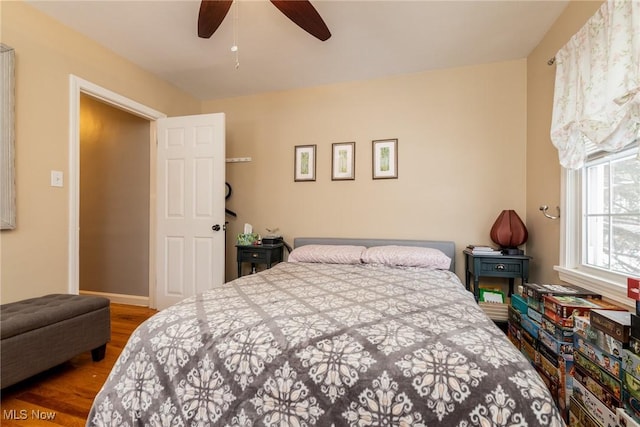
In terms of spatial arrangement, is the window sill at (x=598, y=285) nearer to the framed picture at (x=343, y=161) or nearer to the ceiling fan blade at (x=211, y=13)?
the framed picture at (x=343, y=161)

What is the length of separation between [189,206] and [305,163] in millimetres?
1360

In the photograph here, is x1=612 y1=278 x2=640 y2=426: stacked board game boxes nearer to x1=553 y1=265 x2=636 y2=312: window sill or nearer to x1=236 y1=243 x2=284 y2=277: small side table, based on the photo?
x1=553 y1=265 x2=636 y2=312: window sill

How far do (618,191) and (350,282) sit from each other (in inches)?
64.1

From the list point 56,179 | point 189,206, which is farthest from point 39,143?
Answer: point 189,206

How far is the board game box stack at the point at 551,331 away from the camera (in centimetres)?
138

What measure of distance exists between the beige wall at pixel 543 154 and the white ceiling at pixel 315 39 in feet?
0.44

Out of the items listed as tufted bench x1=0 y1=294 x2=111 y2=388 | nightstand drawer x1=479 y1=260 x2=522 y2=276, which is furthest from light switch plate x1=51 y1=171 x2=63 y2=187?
nightstand drawer x1=479 y1=260 x2=522 y2=276

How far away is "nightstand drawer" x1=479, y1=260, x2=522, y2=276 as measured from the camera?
228cm

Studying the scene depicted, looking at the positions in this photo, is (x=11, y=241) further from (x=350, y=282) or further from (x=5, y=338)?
(x=350, y=282)

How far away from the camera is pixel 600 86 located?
144 centimetres

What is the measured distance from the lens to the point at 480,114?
2.68 m

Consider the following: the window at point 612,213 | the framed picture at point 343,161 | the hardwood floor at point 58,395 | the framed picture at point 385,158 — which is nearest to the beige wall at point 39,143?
the hardwood floor at point 58,395

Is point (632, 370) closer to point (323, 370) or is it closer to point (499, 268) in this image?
point (323, 370)

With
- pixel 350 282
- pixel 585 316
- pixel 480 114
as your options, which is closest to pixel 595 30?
pixel 480 114
